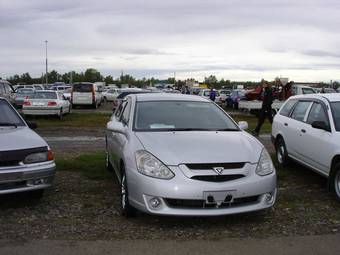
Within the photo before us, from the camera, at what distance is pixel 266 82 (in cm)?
1728

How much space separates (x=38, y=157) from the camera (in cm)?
638

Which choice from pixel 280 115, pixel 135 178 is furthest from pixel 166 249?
pixel 280 115

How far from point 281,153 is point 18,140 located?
524cm

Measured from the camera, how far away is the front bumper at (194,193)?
531 cm

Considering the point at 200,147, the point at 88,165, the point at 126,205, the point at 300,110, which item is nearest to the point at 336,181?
the point at 200,147

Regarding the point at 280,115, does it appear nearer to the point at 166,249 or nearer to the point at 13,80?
the point at 166,249

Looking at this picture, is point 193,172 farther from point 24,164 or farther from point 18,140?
point 18,140

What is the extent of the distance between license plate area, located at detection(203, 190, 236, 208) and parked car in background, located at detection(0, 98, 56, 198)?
2248mm

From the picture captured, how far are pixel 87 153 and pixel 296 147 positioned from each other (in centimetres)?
486

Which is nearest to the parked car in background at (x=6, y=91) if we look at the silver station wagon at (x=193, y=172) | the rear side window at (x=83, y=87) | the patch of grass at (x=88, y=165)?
the rear side window at (x=83, y=87)

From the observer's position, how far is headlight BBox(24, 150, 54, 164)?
6262mm

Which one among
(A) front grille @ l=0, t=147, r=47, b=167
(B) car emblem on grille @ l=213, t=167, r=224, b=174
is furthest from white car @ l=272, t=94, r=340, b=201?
(A) front grille @ l=0, t=147, r=47, b=167

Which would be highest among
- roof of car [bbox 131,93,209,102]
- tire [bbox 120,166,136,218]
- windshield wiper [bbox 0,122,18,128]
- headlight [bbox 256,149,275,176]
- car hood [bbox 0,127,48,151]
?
roof of car [bbox 131,93,209,102]

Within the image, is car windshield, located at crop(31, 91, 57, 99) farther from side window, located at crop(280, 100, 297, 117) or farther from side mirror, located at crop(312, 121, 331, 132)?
side mirror, located at crop(312, 121, 331, 132)
